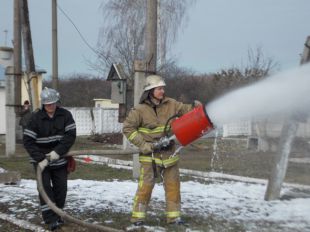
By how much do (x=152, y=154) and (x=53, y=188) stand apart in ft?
4.47

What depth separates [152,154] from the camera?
609 cm

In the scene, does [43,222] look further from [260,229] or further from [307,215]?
[307,215]

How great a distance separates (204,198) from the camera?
25.9 ft

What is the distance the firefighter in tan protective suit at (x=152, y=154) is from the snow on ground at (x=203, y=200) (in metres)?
0.79

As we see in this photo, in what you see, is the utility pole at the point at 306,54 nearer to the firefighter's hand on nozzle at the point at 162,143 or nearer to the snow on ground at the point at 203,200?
the snow on ground at the point at 203,200

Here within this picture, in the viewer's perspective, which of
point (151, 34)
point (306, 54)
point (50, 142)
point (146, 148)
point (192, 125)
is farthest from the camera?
point (151, 34)

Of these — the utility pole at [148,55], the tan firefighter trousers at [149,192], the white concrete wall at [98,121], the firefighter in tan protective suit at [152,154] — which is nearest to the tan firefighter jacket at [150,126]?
the firefighter in tan protective suit at [152,154]

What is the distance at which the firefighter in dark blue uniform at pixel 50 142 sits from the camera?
615 cm

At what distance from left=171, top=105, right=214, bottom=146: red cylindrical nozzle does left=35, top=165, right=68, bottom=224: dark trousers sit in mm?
1550

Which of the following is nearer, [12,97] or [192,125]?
[192,125]

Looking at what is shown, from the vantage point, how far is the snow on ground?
6.67 m

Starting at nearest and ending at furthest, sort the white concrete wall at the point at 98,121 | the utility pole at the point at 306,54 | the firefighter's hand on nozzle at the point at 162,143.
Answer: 1. the firefighter's hand on nozzle at the point at 162,143
2. the utility pole at the point at 306,54
3. the white concrete wall at the point at 98,121

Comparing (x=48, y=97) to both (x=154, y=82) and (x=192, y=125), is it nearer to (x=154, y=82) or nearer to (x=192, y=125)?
(x=154, y=82)

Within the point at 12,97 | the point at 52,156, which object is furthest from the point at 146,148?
the point at 12,97
